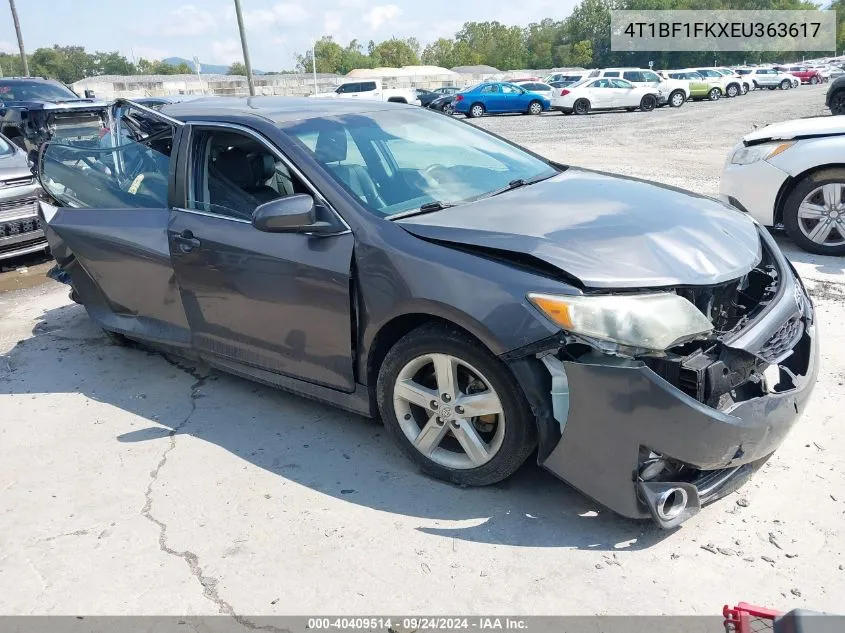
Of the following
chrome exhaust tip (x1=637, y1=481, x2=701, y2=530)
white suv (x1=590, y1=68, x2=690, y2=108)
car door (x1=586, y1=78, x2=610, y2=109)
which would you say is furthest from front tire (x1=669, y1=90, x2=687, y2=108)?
chrome exhaust tip (x1=637, y1=481, x2=701, y2=530)

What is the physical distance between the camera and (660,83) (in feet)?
96.9

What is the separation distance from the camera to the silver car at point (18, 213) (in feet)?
23.9

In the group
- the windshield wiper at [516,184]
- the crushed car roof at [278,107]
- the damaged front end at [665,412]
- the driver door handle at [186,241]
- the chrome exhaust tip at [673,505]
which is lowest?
the chrome exhaust tip at [673,505]

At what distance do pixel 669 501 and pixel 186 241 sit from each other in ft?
8.91

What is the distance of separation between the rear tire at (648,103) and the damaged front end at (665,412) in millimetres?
28152

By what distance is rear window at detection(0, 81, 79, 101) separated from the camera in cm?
1384

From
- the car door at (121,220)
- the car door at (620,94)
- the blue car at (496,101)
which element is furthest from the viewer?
the blue car at (496,101)

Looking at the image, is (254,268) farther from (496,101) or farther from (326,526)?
(496,101)

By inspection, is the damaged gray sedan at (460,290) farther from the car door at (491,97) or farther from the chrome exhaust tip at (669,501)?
the car door at (491,97)

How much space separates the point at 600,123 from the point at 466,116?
826cm

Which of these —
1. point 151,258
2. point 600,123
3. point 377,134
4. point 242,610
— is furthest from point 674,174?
point 600,123

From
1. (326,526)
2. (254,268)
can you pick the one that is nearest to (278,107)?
(254,268)

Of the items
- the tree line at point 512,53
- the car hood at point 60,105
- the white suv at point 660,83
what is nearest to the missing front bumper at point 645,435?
the car hood at point 60,105

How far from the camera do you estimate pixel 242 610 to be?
2525 millimetres
